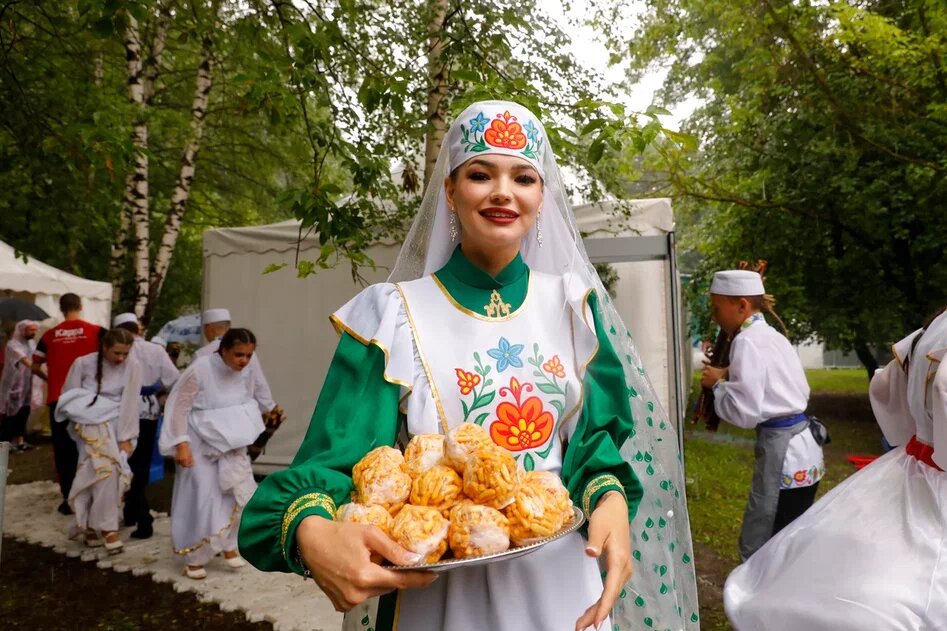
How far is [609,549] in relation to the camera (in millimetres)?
1359

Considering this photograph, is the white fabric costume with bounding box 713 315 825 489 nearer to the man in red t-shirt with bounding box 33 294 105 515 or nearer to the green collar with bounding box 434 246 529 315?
the green collar with bounding box 434 246 529 315

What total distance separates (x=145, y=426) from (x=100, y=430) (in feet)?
2.28

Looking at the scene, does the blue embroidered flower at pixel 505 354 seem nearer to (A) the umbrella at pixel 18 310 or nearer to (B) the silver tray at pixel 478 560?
(B) the silver tray at pixel 478 560

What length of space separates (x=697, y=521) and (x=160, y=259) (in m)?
6.45

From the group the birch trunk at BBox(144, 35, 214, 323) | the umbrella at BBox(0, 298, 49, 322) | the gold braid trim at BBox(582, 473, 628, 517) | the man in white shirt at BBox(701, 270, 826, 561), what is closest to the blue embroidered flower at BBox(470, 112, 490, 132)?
the gold braid trim at BBox(582, 473, 628, 517)

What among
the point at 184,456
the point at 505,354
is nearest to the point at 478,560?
the point at 505,354

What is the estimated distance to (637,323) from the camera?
683cm

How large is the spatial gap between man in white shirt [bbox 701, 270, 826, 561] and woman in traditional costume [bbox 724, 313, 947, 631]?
0.77 m

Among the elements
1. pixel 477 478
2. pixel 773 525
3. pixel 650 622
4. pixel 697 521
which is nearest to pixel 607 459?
pixel 477 478

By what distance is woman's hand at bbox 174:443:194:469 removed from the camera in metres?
5.18

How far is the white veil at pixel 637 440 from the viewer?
6.06 ft

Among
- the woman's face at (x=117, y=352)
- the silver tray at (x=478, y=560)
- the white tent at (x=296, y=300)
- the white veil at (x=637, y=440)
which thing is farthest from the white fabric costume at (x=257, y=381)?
the silver tray at (x=478, y=560)

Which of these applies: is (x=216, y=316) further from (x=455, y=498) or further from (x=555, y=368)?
(x=455, y=498)

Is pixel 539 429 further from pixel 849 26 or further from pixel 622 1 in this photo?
pixel 849 26
